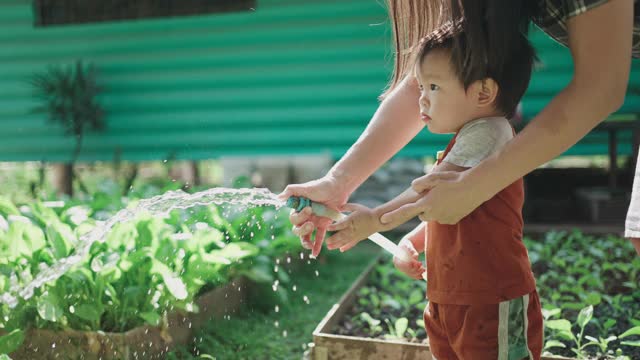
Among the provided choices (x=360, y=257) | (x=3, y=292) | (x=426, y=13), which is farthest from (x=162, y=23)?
(x=426, y=13)

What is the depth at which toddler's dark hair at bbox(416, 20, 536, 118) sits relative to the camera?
152cm

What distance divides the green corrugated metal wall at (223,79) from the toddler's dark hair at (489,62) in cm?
442

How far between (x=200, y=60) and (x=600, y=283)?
4192mm

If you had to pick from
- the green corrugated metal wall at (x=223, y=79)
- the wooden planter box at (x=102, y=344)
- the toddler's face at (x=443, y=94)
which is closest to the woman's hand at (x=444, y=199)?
the toddler's face at (x=443, y=94)

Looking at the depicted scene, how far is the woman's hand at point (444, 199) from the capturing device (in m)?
1.43

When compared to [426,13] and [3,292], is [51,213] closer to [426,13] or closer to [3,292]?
[3,292]

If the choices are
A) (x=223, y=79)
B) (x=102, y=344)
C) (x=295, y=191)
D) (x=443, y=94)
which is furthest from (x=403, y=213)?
(x=223, y=79)

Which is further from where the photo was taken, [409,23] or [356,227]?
[409,23]

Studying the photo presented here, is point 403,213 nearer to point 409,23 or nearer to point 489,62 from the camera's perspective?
point 489,62

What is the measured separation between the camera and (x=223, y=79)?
6426 millimetres

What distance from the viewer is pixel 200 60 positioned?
6422 millimetres

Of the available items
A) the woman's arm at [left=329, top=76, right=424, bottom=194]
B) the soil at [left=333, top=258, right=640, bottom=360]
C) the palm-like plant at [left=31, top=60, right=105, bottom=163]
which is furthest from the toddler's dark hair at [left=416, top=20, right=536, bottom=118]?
the palm-like plant at [left=31, top=60, right=105, bottom=163]

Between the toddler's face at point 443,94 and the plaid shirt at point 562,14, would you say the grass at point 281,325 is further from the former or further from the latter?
the plaid shirt at point 562,14

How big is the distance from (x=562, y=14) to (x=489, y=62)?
0.59 feet
